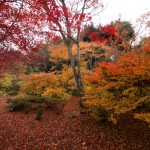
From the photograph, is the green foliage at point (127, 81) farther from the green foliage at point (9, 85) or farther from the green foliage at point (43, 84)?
the green foliage at point (9, 85)

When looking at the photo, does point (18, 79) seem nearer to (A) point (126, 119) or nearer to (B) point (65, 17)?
(B) point (65, 17)

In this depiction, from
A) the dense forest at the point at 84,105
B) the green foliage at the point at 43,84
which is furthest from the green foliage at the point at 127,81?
the green foliage at the point at 43,84

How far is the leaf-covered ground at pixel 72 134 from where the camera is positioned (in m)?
7.12

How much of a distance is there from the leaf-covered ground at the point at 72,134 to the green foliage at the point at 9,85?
1022cm

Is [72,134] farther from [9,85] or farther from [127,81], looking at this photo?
[9,85]

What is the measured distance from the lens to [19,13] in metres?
6.80

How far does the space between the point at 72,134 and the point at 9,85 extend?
1545 centimetres

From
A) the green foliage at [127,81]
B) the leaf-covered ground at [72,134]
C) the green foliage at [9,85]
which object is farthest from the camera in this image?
the green foliage at [9,85]

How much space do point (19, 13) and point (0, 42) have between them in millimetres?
1325

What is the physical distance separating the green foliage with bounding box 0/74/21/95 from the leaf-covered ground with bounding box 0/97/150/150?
33.5ft

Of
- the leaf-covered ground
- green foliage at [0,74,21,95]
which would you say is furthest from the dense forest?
green foliage at [0,74,21,95]

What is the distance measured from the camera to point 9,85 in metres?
21.5

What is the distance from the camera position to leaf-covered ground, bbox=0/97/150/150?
712 cm

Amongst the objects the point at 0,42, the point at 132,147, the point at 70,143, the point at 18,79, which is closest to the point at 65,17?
the point at 0,42
